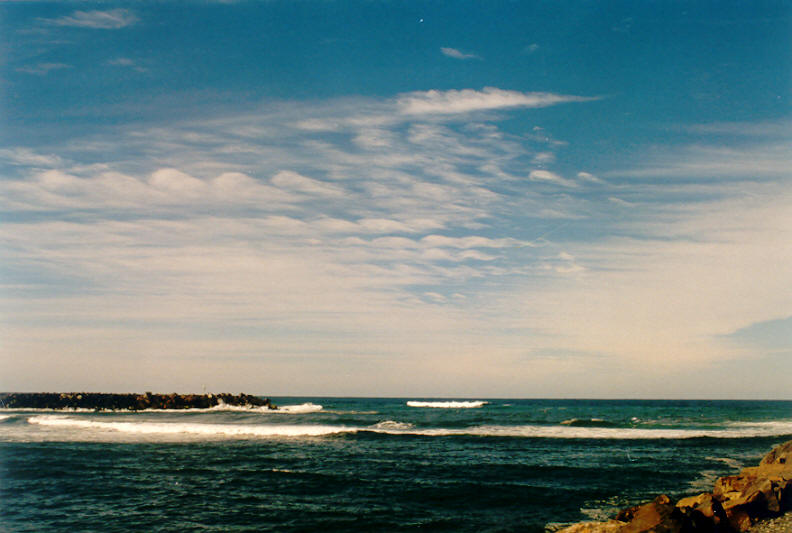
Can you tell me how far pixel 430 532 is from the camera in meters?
12.6

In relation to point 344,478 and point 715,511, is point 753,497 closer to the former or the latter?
point 715,511

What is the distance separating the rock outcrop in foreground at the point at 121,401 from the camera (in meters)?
64.9

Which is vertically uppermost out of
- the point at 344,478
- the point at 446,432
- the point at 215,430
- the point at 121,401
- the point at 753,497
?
the point at 753,497

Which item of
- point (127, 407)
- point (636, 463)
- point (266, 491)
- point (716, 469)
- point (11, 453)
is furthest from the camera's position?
point (127, 407)

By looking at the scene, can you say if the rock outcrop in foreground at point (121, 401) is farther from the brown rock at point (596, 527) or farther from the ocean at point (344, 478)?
the brown rock at point (596, 527)

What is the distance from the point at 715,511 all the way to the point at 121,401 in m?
72.1

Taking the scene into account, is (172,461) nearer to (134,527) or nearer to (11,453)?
(11,453)

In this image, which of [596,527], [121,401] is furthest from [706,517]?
[121,401]

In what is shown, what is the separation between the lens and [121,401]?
67188 millimetres

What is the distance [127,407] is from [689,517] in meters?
69.1

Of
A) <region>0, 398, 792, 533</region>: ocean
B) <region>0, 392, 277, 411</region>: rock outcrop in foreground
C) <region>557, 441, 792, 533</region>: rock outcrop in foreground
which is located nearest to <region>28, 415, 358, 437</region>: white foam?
<region>0, 398, 792, 533</region>: ocean

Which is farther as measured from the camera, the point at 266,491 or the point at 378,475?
the point at 378,475

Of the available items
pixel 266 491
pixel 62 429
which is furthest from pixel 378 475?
pixel 62 429

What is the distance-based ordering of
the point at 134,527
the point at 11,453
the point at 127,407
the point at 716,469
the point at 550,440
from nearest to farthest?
the point at 134,527 < the point at 716,469 < the point at 11,453 < the point at 550,440 < the point at 127,407
